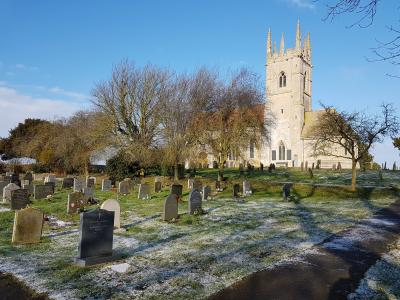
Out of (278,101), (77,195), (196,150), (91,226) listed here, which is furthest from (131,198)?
(278,101)

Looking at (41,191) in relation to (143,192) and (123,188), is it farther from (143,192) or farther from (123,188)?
(143,192)

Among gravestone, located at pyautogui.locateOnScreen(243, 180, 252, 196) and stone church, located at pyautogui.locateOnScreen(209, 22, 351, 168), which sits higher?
stone church, located at pyautogui.locateOnScreen(209, 22, 351, 168)

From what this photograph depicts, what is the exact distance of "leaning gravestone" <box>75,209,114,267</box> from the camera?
7438 mm

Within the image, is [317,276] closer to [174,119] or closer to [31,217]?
[31,217]

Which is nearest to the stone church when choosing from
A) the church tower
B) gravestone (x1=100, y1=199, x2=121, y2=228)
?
the church tower

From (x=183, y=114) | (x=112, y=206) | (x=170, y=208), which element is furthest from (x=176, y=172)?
(x=112, y=206)

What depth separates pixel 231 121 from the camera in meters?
26.0

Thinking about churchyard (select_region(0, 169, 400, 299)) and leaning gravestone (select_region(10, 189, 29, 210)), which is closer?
churchyard (select_region(0, 169, 400, 299))

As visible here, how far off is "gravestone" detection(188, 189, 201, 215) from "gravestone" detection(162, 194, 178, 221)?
3.26ft

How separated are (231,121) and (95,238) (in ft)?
63.3

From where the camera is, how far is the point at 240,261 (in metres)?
7.68

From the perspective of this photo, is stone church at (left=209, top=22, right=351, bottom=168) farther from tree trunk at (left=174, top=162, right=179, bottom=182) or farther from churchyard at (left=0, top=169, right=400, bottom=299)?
churchyard at (left=0, top=169, right=400, bottom=299)

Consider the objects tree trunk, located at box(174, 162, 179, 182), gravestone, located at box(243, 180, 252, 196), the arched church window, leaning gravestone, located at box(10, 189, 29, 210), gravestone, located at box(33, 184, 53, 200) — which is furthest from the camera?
the arched church window

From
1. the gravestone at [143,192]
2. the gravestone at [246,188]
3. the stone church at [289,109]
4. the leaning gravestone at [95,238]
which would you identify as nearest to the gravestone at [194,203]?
the leaning gravestone at [95,238]
